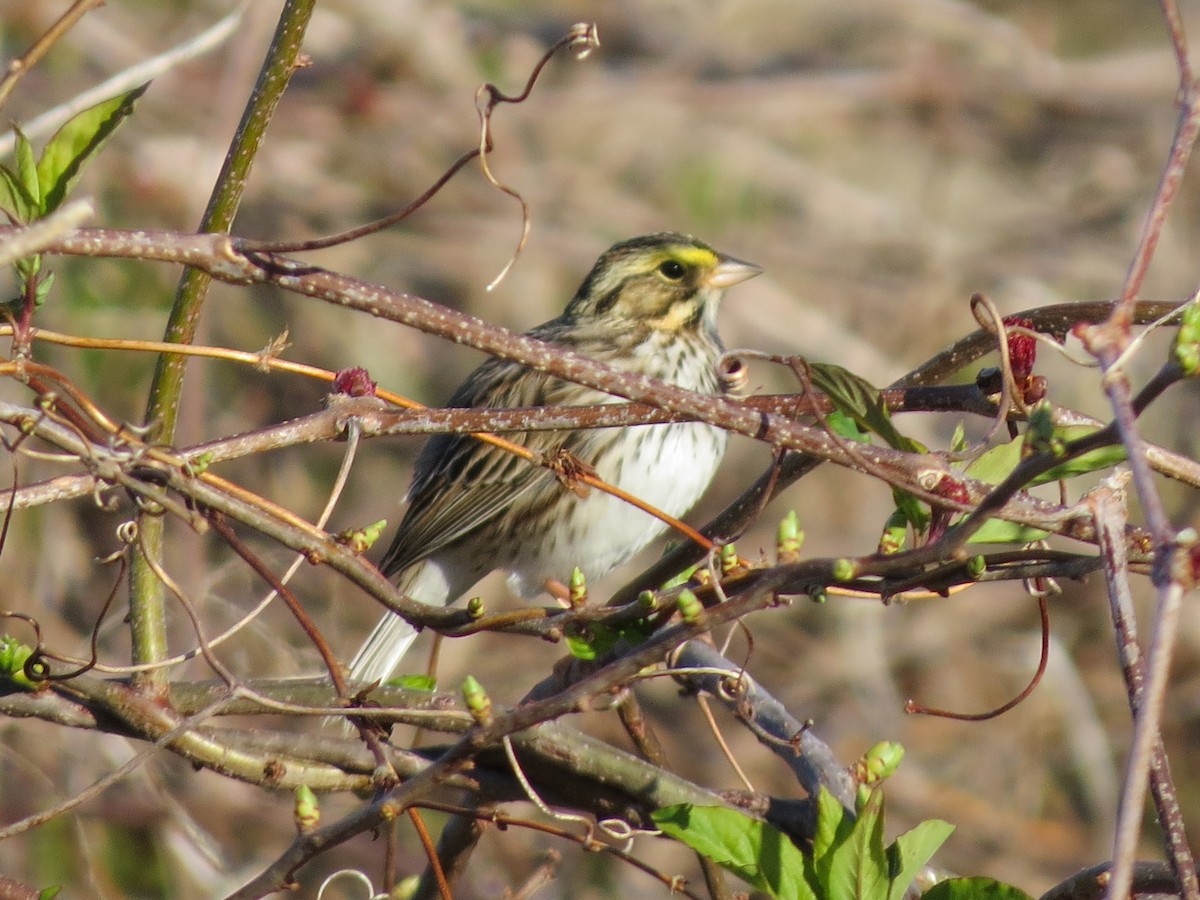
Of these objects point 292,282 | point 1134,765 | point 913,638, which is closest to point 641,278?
point 913,638

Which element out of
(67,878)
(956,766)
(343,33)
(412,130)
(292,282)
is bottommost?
(292,282)

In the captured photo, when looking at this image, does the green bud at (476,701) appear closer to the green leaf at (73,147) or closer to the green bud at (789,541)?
the green bud at (789,541)

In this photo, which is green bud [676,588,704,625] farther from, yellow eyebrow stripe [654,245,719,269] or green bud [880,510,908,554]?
yellow eyebrow stripe [654,245,719,269]

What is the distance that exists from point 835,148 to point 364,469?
7.50ft

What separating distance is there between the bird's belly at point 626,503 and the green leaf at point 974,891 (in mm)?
1843

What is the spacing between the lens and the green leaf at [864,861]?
1489mm

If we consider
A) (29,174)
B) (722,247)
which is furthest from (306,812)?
(722,247)

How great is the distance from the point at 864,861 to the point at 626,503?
75.0 inches

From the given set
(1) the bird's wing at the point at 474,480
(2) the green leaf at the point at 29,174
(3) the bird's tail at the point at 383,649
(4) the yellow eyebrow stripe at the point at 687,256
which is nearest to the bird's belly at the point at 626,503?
(1) the bird's wing at the point at 474,480

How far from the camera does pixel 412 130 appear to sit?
18.0 feet

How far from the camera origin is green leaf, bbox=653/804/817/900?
1552mm

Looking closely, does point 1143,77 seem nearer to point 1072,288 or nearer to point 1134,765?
point 1072,288

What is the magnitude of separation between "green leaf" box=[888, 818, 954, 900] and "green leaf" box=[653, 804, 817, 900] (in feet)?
0.27

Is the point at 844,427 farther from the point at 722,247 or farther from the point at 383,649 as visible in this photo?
the point at 722,247
